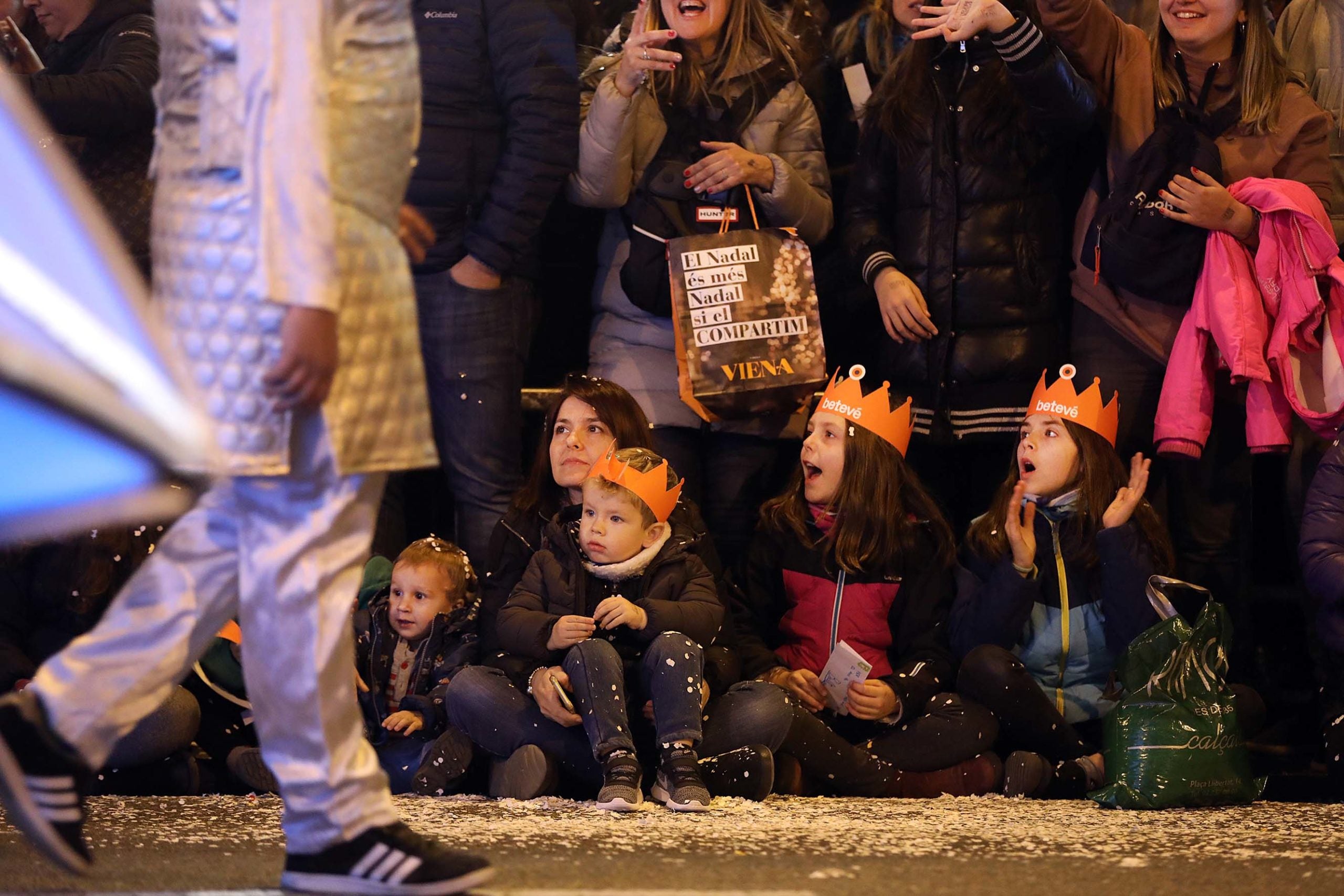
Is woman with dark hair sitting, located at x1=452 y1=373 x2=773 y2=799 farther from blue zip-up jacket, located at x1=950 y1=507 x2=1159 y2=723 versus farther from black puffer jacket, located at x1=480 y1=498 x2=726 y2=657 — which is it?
blue zip-up jacket, located at x1=950 y1=507 x2=1159 y2=723

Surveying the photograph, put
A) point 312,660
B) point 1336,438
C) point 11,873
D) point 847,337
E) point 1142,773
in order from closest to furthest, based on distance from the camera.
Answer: point 312,660, point 11,873, point 1142,773, point 1336,438, point 847,337

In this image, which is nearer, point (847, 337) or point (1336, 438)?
point (1336, 438)

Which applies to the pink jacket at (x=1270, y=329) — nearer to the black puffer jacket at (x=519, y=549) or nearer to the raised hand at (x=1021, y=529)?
the raised hand at (x=1021, y=529)

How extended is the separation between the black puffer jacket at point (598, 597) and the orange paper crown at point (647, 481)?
99 millimetres

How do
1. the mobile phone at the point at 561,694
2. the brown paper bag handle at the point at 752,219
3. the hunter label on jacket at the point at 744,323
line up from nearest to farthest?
the mobile phone at the point at 561,694 < the hunter label on jacket at the point at 744,323 < the brown paper bag handle at the point at 752,219

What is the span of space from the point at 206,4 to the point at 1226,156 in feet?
9.18

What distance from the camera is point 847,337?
15.4 feet

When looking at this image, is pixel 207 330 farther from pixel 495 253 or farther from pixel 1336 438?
pixel 1336 438

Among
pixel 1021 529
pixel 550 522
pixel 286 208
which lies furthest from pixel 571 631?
pixel 286 208

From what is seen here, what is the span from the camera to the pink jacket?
155 inches

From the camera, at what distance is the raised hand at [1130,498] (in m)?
3.84

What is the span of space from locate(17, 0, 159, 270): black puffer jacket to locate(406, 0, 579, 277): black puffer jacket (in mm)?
697

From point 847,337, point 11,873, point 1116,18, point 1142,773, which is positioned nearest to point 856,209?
point 847,337

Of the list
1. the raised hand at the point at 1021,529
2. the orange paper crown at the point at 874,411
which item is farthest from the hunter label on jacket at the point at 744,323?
the raised hand at the point at 1021,529
